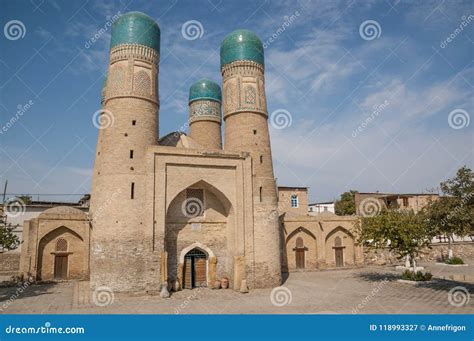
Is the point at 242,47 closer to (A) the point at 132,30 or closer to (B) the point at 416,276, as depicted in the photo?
(A) the point at 132,30

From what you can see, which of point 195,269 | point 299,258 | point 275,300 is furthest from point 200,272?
point 299,258

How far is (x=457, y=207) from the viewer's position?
52.2 ft

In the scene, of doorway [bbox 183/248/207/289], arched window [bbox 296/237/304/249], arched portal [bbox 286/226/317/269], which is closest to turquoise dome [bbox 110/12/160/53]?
doorway [bbox 183/248/207/289]

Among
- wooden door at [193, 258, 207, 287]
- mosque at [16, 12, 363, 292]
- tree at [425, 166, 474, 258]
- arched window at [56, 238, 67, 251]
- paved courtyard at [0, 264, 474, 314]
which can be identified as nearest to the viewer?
paved courtyard at [0, 264, 474, 314]

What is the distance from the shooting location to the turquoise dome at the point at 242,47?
22359mm

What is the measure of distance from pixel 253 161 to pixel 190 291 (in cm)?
798

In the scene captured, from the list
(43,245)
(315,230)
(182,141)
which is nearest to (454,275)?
(315,230)

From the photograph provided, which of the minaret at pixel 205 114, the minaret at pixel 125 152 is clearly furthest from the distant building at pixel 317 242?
the minaret at pixel 125 152

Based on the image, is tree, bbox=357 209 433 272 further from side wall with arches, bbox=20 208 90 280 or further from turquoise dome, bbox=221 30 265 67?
side wall with arches, bbox=20 208 90 280

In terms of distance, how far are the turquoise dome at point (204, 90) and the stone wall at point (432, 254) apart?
18.1 metres

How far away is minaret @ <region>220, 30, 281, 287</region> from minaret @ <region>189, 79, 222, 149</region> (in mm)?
4919

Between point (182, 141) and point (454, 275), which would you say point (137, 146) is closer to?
point (182, 141)

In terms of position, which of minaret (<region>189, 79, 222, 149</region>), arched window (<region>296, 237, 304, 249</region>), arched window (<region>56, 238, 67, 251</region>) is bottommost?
arched window (<region>296, 237, 304, 249</region>)

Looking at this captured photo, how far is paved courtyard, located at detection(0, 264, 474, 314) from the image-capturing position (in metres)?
14.1
